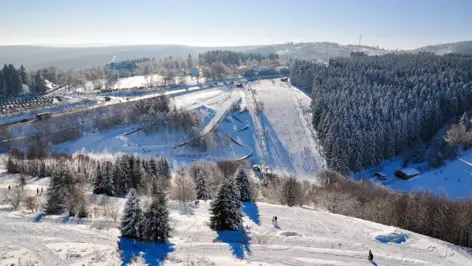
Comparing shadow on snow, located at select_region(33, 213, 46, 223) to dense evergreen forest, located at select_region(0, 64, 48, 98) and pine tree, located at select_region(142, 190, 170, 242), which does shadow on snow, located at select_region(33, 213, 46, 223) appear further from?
dense evergreen forest, located at select_region(0, 64, 48, 98)

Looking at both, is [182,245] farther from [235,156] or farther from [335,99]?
[335,99]

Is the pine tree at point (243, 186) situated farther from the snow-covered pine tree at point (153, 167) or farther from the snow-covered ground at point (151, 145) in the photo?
the snow-covered ground at point (151, 145)

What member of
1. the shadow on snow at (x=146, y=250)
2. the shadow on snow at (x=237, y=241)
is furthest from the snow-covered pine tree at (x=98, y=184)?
the shadow on snow at (x=237, y=241)

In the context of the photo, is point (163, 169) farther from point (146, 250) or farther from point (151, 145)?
point (146, 250)

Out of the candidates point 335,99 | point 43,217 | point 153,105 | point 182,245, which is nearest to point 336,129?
point 335,99

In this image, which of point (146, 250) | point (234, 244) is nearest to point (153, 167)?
point (146, 250)

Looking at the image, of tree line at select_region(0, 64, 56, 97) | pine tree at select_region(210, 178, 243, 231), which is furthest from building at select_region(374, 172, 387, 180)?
tree line at select_region(0, 64, 56, 97)
